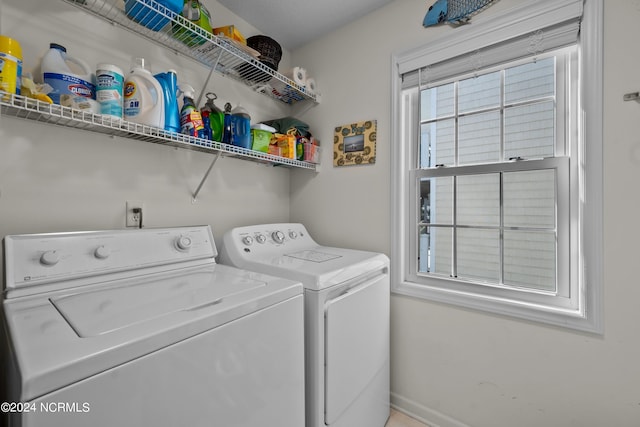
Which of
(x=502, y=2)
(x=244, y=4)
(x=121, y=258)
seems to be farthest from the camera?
(x=244, y=4)

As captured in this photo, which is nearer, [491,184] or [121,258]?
[121,258]

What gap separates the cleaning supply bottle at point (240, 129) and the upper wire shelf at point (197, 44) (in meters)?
0.27

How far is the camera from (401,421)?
1730 mm

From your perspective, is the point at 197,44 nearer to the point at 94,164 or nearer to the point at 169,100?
the point at 169,100

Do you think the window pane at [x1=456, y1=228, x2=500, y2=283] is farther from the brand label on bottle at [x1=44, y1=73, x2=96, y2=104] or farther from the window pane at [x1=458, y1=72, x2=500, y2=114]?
the brand label on bottle at [x1=44, y1=73, x2=96, y2=104]

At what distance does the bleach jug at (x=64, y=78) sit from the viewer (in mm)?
1039

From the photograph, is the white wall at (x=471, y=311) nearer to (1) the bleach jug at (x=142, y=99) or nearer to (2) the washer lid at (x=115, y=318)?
(2) the washer lid at (x=115, y=318)

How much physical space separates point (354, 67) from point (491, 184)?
1253 millimetres

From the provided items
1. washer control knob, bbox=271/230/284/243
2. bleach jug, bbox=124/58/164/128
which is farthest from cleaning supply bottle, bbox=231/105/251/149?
washer control knob, bbox=271/230/284/243

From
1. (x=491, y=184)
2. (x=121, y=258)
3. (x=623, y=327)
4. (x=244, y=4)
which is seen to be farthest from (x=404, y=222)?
(x=244, y=4)

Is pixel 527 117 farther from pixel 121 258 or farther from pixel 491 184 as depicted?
pixel 121 258

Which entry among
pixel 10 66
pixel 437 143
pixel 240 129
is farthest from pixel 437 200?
pixel 10 66

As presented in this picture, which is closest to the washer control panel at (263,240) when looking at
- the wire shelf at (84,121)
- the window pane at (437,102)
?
the wire shelf at (84,121)

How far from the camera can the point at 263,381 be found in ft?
3.06
